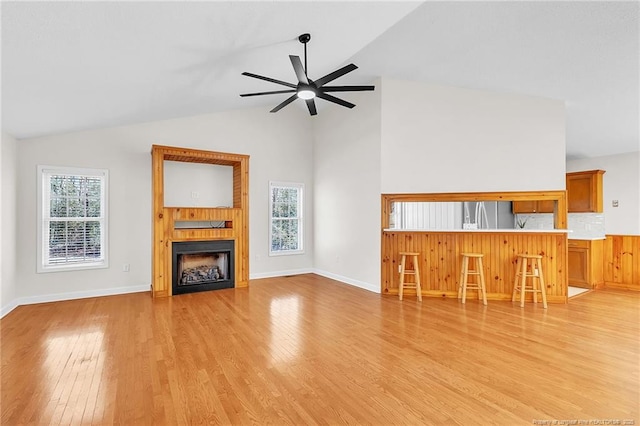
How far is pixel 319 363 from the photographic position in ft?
8.63

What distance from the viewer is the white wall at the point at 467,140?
461 centimetres

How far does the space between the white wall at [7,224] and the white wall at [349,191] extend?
4955 millimetres

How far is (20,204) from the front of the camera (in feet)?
14.2

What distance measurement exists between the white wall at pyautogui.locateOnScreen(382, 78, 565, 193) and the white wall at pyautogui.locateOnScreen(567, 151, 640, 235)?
2598 mm

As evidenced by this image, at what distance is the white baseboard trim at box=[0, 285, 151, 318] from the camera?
4.16 metres

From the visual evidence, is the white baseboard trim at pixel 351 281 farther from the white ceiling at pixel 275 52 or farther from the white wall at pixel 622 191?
the white wall at pixel 622 191

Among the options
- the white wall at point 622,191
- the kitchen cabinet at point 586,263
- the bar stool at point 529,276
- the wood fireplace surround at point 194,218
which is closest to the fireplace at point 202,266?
the wood fireplace surround at point 194,218

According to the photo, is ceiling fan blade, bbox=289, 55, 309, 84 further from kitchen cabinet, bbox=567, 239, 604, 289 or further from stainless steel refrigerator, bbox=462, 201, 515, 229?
kitchen cabinet, bbox=567, 239, 604, 289

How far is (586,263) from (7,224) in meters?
9.13

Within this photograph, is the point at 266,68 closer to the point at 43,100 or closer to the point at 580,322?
the point at 43,100

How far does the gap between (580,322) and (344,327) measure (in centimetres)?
286

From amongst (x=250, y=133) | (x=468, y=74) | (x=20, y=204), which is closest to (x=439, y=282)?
(x=468, y=74)

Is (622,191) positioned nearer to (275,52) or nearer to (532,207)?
(532,207)

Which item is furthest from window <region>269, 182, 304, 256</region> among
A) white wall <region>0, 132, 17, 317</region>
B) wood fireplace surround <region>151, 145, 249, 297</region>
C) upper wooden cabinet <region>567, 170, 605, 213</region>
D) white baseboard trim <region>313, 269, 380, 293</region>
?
upper wooden cabinet <region>567, 170, 605, 213</region>
